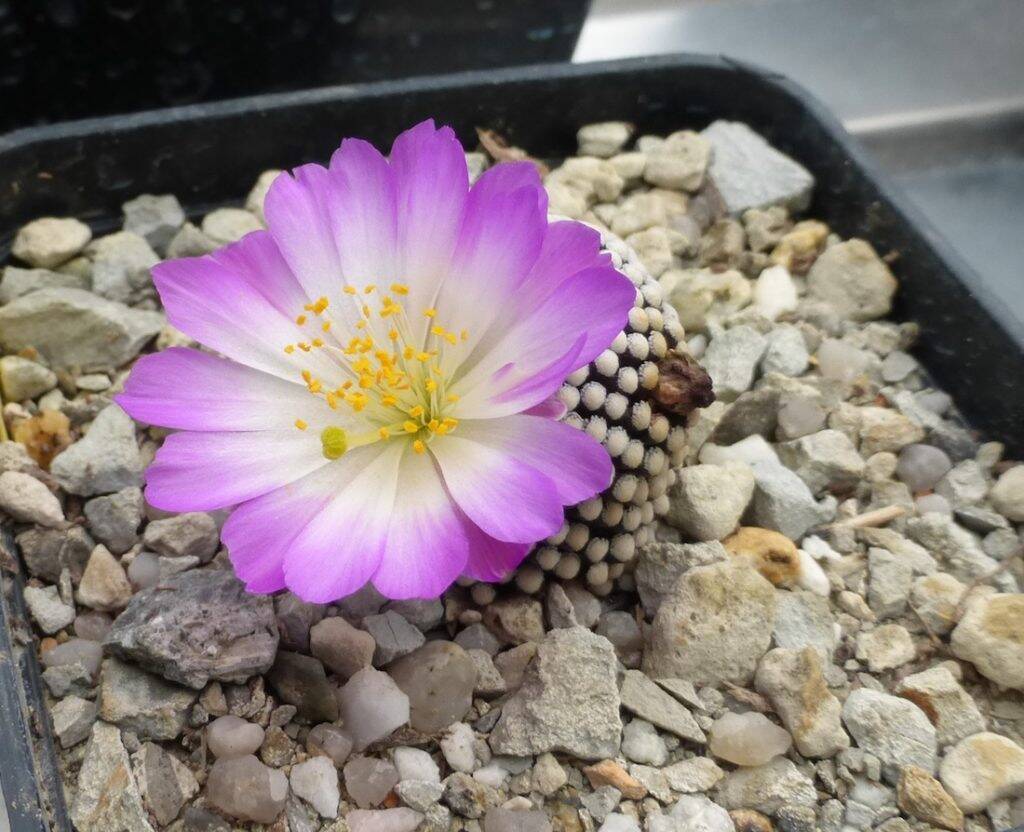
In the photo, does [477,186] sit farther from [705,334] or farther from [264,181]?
[264,181]

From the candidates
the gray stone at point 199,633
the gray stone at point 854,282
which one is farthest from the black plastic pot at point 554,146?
the gray stone at point 199,633

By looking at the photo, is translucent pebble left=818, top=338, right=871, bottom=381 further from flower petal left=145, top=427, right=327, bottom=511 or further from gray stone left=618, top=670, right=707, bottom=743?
flower petal left=145, top=427, right=327, bottom=511

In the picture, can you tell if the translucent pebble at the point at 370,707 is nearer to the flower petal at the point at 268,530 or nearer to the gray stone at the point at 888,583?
the flower petal at the point at 268,530

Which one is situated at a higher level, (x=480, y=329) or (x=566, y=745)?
(x=480, y=329)

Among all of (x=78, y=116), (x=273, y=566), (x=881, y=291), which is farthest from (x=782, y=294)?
(x=78, y=116)

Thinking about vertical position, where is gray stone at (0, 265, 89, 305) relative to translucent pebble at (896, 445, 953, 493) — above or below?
below

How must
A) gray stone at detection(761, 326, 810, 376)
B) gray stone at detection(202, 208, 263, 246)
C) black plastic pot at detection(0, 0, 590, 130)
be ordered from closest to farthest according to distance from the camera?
gray stone at detection(761, 326, 810, 376)
gray stone at detection(202, 208, 263, 246)
black plastic pot at detection(0, 0, 590, 130)

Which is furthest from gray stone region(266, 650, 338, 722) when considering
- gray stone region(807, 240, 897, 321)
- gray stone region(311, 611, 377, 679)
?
gray stone region(807, 240, 897, 321)
